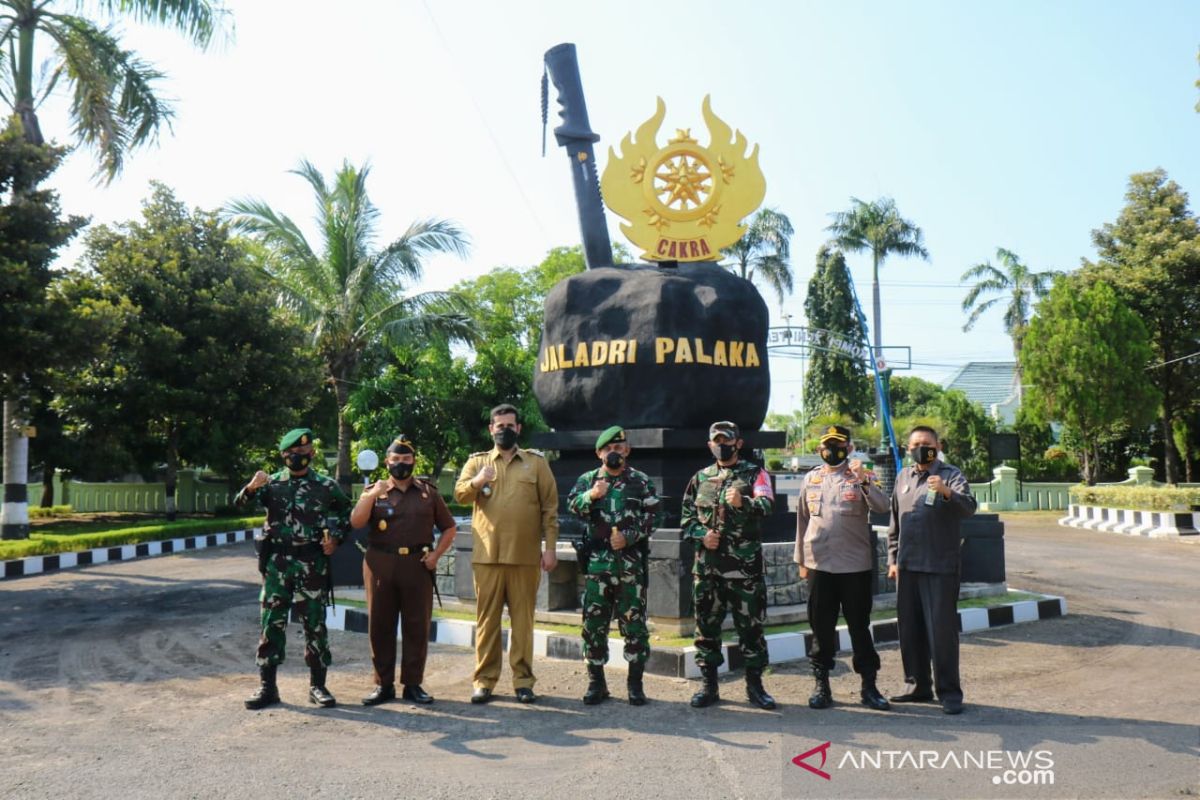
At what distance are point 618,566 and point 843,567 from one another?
1.20m

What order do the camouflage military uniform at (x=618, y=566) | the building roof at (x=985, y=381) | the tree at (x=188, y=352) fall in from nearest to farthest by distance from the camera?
1. the camouflage military uniform at (x=618, y=566)
2. the tree at (x=188, y=352)
3. the building roof at (x=985, y=381)

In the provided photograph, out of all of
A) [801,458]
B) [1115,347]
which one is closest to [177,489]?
[1115,347]

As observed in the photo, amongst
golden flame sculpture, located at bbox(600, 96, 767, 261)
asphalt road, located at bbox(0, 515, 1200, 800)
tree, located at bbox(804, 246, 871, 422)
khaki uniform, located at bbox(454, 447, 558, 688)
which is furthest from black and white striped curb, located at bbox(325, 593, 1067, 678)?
tree, located at bbox(804, 246, 871, 422)

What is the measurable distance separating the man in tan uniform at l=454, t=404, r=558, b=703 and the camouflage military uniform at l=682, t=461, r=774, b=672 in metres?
0.84

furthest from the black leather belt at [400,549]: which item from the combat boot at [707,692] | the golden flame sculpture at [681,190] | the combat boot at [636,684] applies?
the golden flame sculpture at [681,190]

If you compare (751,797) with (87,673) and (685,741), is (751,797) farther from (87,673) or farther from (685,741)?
(87,673)

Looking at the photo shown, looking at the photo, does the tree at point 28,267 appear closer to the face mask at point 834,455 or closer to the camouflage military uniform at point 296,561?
the camouflage military uniform at point 296,561

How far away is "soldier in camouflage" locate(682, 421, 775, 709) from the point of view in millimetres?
4977

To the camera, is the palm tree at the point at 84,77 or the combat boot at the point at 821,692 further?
the palm tree at the point at 84,77

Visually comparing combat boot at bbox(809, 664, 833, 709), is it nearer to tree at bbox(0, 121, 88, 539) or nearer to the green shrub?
tree at bbox(0, 121, 88, 539)

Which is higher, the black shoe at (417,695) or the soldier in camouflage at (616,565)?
the soldier in camouflage at (616,565)

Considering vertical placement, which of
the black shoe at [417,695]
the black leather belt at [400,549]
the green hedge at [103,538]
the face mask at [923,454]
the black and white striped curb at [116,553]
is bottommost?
the black shoe at [417,695]

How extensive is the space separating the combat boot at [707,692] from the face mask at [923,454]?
5.13ft

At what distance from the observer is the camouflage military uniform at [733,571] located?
499 centimetres
